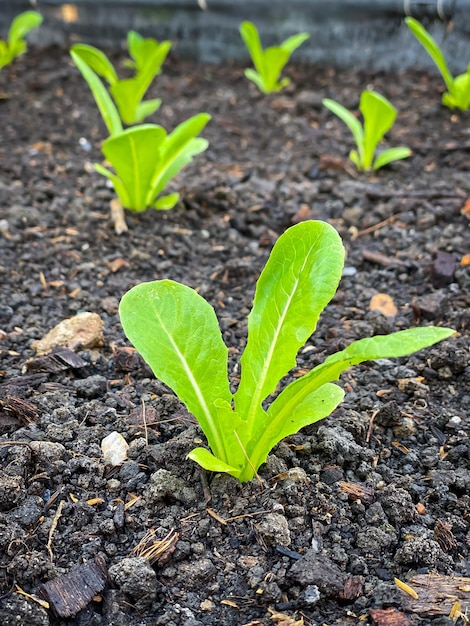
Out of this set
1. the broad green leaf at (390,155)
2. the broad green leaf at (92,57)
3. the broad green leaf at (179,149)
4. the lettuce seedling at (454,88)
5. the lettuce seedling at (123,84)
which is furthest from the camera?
the lettuce seedling at (454,88)

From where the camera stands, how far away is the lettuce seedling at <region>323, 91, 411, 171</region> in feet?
8.35

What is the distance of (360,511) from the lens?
4.18 feet

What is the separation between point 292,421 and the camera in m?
1.27

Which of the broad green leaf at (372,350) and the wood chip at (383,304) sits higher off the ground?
the broad green leaf at (372,350)

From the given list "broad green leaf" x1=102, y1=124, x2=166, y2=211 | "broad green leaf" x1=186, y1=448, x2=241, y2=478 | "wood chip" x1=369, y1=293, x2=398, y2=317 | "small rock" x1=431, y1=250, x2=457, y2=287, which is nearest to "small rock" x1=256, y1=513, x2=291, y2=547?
"broad green leaf" x1=186, y1=448, x2=241, y2=478

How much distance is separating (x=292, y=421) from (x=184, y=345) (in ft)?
0.81

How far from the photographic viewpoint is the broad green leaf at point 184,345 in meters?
1.26

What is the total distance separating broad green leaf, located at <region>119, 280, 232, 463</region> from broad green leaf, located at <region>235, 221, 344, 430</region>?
5 centimetres

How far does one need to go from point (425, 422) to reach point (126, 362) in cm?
72

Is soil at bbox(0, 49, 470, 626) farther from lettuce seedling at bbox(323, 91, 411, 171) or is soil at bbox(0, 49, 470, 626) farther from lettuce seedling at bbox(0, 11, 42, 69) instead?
lettuce seedling at bbox(0, 11, 42, 69)

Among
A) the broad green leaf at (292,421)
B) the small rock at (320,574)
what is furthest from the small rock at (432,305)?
the small rock at (320,574)

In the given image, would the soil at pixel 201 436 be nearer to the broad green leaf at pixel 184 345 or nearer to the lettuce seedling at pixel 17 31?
the broad green leaf at pixel 184 345

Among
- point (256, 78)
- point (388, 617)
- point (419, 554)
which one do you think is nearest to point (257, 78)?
point (256, 78)

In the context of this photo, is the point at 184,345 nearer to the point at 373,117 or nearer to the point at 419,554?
the point at 419,554
